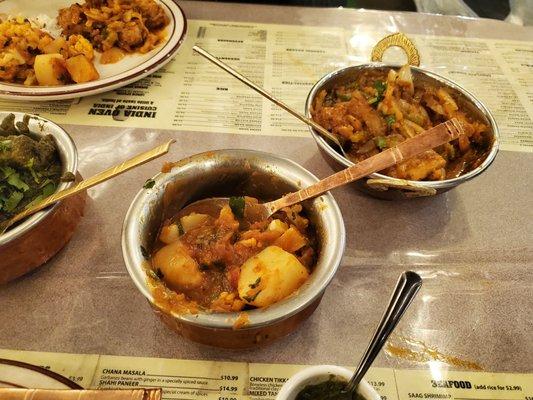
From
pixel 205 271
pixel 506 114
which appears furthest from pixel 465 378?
pixel 506 114

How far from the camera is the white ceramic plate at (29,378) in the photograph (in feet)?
3.35

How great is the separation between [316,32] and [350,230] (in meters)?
1.51

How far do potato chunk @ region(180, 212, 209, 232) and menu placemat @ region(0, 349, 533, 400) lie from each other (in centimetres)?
40

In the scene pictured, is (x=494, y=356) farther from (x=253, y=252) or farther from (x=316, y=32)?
(x=316, y=32)

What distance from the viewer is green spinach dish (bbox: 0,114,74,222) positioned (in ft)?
4.32

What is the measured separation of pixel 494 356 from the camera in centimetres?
130

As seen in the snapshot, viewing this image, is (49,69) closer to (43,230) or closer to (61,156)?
(61,156)

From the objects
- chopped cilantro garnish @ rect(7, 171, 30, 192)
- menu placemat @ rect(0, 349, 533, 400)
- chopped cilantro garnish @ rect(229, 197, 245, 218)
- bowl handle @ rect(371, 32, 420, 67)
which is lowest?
menu placemat @ rect(0, 349, 533, 400)

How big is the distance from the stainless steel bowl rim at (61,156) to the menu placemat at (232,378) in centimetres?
35

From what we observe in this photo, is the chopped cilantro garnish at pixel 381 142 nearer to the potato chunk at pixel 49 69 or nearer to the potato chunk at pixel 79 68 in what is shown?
the potato chunk at pixel 79 68

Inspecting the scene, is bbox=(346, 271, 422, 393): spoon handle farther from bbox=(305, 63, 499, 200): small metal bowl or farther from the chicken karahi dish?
the chicken karahi dish

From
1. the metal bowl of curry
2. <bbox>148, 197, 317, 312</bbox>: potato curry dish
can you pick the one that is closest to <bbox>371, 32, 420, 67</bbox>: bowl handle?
the metal bowl of curry

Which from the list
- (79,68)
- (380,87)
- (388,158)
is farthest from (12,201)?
(380,87)

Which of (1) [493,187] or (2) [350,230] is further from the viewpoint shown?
(1) [493,187]
